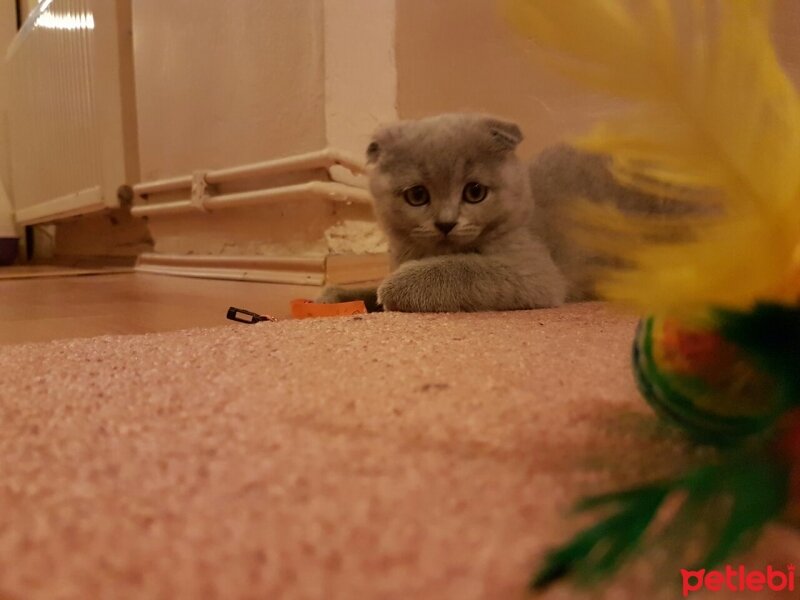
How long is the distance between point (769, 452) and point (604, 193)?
27.1 inches

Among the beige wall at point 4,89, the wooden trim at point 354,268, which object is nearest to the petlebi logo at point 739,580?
the wooden trim at point 354,268

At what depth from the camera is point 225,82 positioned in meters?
1.93

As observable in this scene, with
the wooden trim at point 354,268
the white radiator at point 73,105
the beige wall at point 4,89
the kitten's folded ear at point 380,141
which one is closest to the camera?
the kitten's folded ear at point 380,141

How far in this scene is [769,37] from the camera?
1.01 ft

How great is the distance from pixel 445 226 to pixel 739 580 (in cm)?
80

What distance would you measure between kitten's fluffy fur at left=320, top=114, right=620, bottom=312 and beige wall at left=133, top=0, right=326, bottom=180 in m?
0.68

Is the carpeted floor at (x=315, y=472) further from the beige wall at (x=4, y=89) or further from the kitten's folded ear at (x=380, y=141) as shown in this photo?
the beige wall at (x=4, y=89)

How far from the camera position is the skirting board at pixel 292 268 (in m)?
1.62

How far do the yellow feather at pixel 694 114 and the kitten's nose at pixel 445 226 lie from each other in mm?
690

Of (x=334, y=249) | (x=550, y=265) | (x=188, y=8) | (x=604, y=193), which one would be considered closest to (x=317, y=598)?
(x=604, y=193)

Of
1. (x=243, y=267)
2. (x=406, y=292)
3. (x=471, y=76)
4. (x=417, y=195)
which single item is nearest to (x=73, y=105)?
(x=243, y=267)

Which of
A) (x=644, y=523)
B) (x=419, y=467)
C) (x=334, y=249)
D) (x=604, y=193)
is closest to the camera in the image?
(x=644, y=523)

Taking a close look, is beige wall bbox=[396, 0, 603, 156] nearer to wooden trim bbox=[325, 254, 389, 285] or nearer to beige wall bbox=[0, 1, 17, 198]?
wooden trim bbox=[325, 254, 389, 285]

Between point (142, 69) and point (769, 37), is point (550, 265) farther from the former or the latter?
point (142, 69)
